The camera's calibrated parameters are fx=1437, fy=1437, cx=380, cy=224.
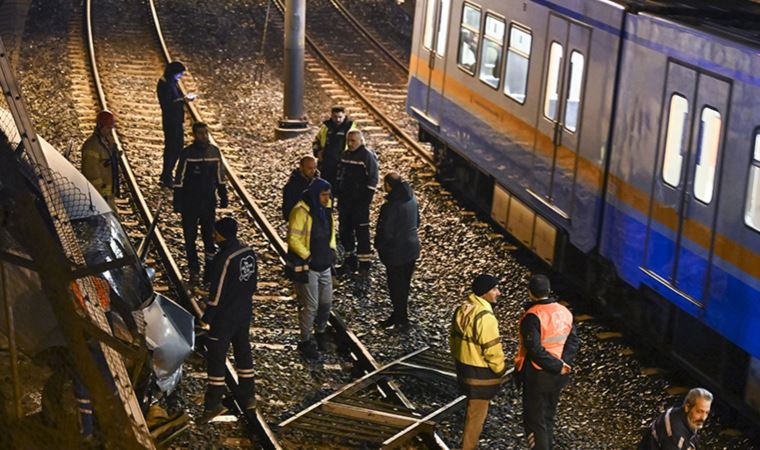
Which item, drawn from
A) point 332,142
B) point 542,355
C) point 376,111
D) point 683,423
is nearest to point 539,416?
point 542,355

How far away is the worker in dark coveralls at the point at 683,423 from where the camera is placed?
8.57 metres

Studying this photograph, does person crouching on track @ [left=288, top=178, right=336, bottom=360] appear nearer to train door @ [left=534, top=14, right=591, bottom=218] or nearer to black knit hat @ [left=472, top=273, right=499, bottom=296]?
black knit hat @ [left=472, top=273, right=499, bottom=296]

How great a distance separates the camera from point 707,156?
1186 cm

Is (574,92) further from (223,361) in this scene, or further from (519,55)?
(223,361)

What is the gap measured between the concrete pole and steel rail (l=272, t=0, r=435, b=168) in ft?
4.57

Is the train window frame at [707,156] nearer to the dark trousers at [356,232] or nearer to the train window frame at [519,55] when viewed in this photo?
the train window frame at [519,55]

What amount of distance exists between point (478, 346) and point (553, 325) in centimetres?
59

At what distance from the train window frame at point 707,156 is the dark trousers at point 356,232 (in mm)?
4147

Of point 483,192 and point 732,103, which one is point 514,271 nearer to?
point 483,192

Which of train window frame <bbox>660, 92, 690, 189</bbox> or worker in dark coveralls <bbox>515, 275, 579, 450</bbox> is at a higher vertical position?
train window frame <bbox>660, 92, 690, 189</bbox>

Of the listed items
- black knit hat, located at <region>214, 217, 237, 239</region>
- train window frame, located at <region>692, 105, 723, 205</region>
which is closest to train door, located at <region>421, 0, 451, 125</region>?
train window frame, located at <region>692, 105, 723, 205</region>

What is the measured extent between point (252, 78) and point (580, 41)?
39.6 ft

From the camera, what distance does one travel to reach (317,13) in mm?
31359

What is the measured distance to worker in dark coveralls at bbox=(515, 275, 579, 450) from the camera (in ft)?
32.7
